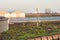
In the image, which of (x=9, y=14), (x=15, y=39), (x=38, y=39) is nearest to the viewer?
(x=38, y=39)

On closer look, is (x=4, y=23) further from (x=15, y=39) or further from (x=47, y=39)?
(x=47, y=39)

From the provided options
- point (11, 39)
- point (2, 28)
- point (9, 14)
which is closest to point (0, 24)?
point (2, 28)

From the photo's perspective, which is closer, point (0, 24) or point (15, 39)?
point (15, 39)

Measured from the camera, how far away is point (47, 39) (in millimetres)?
9086

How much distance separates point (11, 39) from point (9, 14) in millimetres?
Result: 27410

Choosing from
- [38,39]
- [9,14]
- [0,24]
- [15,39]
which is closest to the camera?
[38,39]

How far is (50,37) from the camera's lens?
924cm

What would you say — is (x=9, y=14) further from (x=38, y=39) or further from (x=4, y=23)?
(x=38, y=39)

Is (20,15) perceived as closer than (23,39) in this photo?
No

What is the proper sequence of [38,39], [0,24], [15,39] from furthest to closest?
[0,24]
[15,39]
[38,39]

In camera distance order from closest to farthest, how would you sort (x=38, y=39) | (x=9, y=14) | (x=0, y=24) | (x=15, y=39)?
1. (x=38, y=39)
2. (x=15, y=39)
3. (x=0, y=24)
4. (x=9, y=14)

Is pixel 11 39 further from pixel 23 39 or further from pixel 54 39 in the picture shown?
pixel 54 39

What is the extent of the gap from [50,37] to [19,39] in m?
1.69

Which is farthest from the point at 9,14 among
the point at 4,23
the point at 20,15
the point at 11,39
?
the point at 11,39
